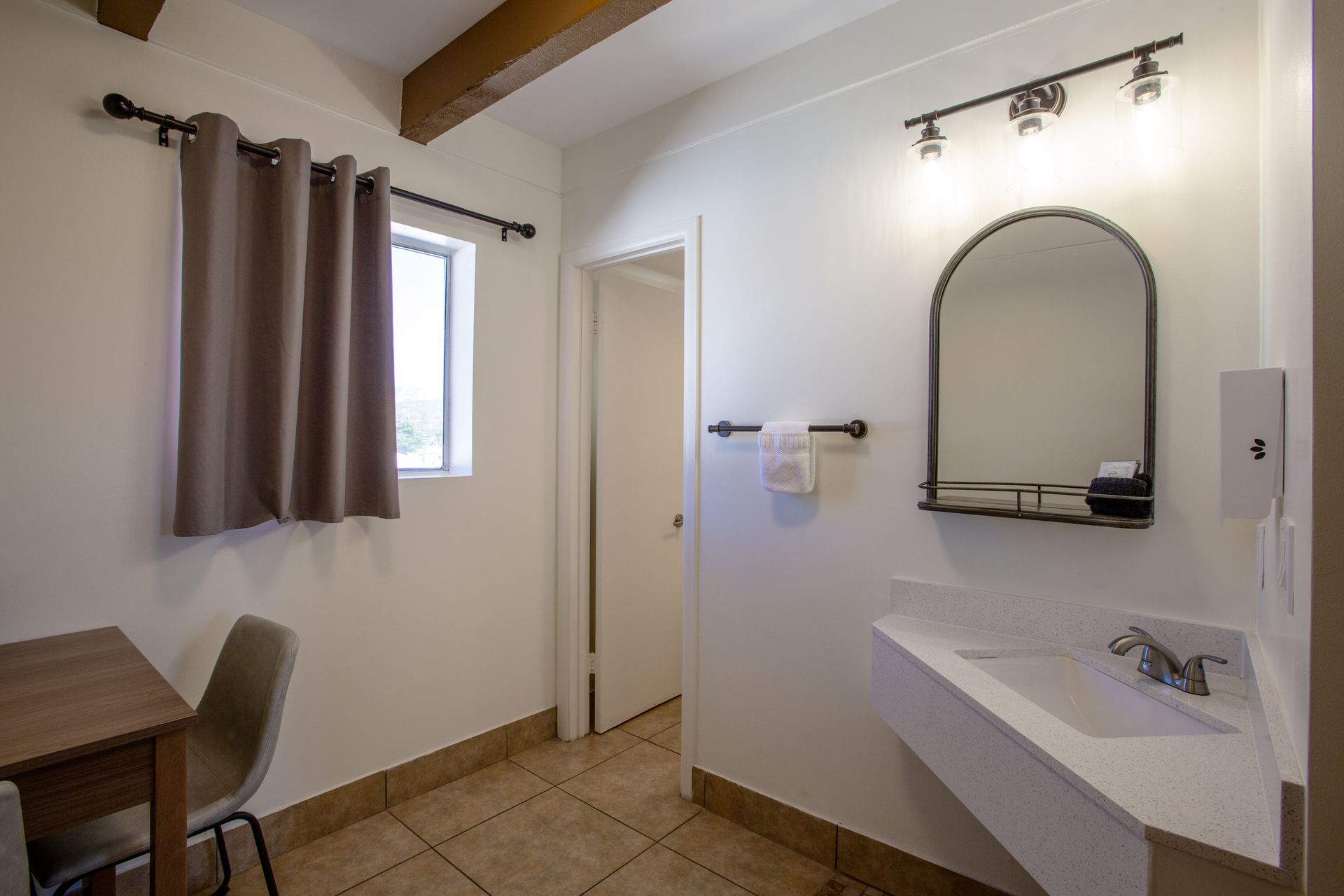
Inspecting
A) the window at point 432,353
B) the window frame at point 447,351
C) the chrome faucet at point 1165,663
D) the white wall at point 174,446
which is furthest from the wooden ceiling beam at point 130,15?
the chrome faucet at point 1165,663

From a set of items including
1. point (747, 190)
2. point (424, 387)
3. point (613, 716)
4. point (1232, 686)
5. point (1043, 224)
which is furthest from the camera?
point (613, 716)

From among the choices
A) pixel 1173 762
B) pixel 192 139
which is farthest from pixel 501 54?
pixel 1173 762

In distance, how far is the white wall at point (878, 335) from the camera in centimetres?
142

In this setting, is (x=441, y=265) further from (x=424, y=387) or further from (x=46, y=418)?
(x=46, y=418)

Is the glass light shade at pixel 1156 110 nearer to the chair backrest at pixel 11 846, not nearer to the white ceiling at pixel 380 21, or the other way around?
the white ceiling at pixel 380 21

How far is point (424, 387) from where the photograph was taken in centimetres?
251

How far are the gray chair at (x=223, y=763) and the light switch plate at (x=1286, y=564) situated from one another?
6.04ft

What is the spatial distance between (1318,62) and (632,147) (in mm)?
2134

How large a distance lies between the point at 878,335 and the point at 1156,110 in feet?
2.50

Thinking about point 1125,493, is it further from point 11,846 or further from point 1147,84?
point 11,846

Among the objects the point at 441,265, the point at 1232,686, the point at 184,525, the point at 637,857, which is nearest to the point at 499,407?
the point at 441,265

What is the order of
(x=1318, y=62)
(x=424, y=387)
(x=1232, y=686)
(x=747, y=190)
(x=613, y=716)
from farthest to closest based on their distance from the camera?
(x=613, y=716) → (x=424, y=387) → (x=747, y=190) → (x=1232, y=686) → (x=1318, y=62)

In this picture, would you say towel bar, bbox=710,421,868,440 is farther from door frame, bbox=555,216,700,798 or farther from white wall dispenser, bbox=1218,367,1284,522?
white wall dispenser, bbox=1218,367,1284,522

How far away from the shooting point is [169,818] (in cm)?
116
